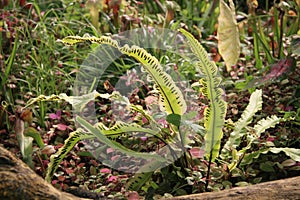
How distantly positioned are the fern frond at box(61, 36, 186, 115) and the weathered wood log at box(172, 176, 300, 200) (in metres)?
0.52

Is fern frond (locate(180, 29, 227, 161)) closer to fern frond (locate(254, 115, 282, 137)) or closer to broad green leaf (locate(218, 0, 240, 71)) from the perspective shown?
fern frond (locate(254, 115, 282, 137))

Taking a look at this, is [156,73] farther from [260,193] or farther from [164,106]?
[260,193]

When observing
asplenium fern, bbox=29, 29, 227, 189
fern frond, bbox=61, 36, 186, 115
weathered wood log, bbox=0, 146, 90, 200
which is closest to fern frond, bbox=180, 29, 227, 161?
→ asplenium fern, bbox=29, 29, 227, 189

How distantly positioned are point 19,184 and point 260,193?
2.64 feet

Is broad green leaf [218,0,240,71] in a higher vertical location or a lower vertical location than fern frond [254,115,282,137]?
higher

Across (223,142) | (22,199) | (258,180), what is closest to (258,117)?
(223,142)

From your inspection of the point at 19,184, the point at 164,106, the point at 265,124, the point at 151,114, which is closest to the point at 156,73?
the point at 164,106

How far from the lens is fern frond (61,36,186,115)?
2266 mm

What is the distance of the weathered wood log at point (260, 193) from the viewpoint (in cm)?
198

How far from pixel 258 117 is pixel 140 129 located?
0.80m

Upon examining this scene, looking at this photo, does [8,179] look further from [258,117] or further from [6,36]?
[6,36]

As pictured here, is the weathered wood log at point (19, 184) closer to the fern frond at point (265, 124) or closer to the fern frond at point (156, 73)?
the fern frond at point (156, 73)

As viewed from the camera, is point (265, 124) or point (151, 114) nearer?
point (265, 124)

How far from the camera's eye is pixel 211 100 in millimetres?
2365
